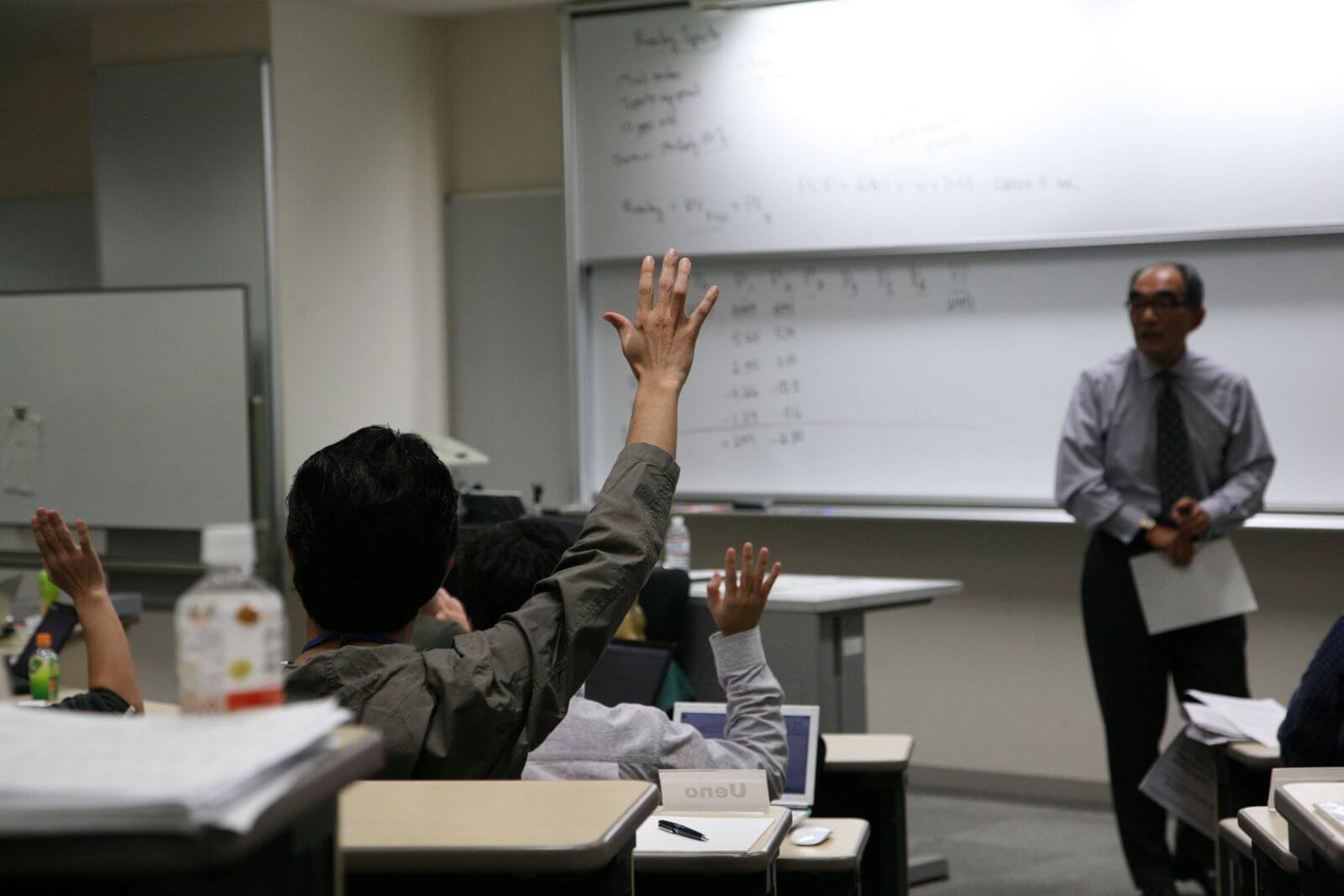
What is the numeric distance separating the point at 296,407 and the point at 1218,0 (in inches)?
135

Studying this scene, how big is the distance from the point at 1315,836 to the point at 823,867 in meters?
0.94

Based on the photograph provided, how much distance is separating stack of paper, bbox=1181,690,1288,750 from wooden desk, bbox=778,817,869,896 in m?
0.97

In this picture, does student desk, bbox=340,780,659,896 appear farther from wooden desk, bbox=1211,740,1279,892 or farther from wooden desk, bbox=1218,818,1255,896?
wooden desk, bbox=1211,740,1279,892

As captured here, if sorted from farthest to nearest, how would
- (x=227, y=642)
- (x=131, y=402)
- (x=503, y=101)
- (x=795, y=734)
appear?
(x=503, y=101) → (x=131, y=402) → (x=795, y=734) → (x=227, y=642)

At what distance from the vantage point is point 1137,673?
3.82 m

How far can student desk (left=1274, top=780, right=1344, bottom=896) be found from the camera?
1.29m

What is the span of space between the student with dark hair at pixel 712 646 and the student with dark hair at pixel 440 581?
53cm

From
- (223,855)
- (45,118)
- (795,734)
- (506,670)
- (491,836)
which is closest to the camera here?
(223,855)

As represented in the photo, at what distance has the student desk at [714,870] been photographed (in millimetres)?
1767

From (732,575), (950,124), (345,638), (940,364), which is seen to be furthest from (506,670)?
(950,124)

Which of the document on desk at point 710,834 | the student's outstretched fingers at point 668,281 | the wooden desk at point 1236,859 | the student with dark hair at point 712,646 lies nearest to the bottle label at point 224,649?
the student's outstretched fingers at point 668,281

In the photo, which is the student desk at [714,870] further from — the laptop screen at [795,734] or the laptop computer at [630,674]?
the laptop computer at [630,674]

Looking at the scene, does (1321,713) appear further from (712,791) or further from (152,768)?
(152,768)

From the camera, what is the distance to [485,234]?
5699 millimetres
